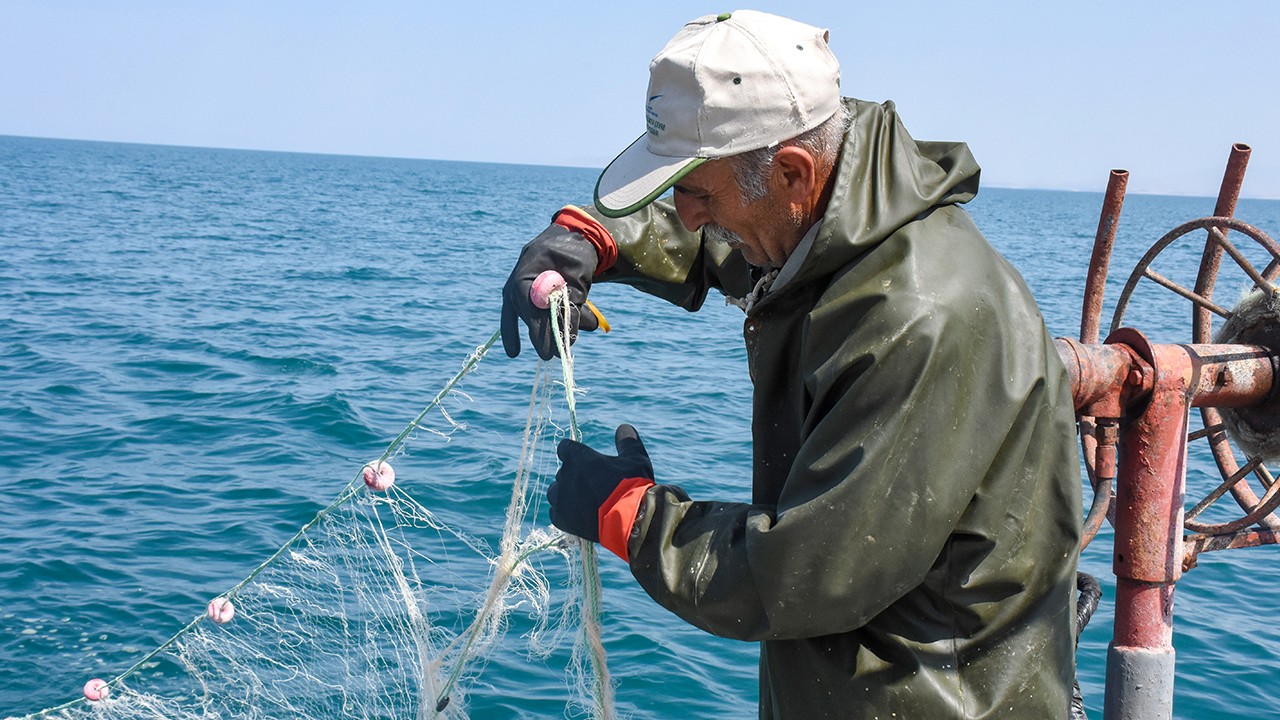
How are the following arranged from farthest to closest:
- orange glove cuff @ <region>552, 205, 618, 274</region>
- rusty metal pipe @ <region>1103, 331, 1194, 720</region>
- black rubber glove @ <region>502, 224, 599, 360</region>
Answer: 1. rusty metal pipe @ <region>1103, 331, 1194, 720</region>
2. orange glove cuff @ <region>552, 205, 618, 274</region>
3. black rubber glove @ <region>502, 224, 599, 360</region>

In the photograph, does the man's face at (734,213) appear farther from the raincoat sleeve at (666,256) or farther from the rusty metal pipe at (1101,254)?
the rusty metal pipe at (1101,254)

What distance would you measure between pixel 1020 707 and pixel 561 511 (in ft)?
2.97

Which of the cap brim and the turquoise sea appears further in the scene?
the turquoise sea

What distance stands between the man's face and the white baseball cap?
0.20ft

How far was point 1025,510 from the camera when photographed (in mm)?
1854

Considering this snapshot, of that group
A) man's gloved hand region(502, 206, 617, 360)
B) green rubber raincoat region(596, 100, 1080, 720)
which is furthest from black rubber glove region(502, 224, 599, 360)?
green rubber raincoat region(596, 100, 1080, 720)

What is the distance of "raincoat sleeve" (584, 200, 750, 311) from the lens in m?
2.70

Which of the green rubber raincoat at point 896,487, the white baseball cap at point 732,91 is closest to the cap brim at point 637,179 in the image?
the white baseball cap at point 732,91

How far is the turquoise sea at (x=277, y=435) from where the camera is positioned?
6.07m

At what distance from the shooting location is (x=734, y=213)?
197cm

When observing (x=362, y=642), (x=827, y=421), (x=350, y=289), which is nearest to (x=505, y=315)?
(x=827, y=421)

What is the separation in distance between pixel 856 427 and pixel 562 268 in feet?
3.51

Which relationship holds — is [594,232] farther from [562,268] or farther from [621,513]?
[621,513]

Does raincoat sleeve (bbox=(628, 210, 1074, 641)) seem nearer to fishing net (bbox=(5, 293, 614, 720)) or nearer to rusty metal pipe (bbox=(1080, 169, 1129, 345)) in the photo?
fishing net (bbox=(5, 293, 614, 720))
